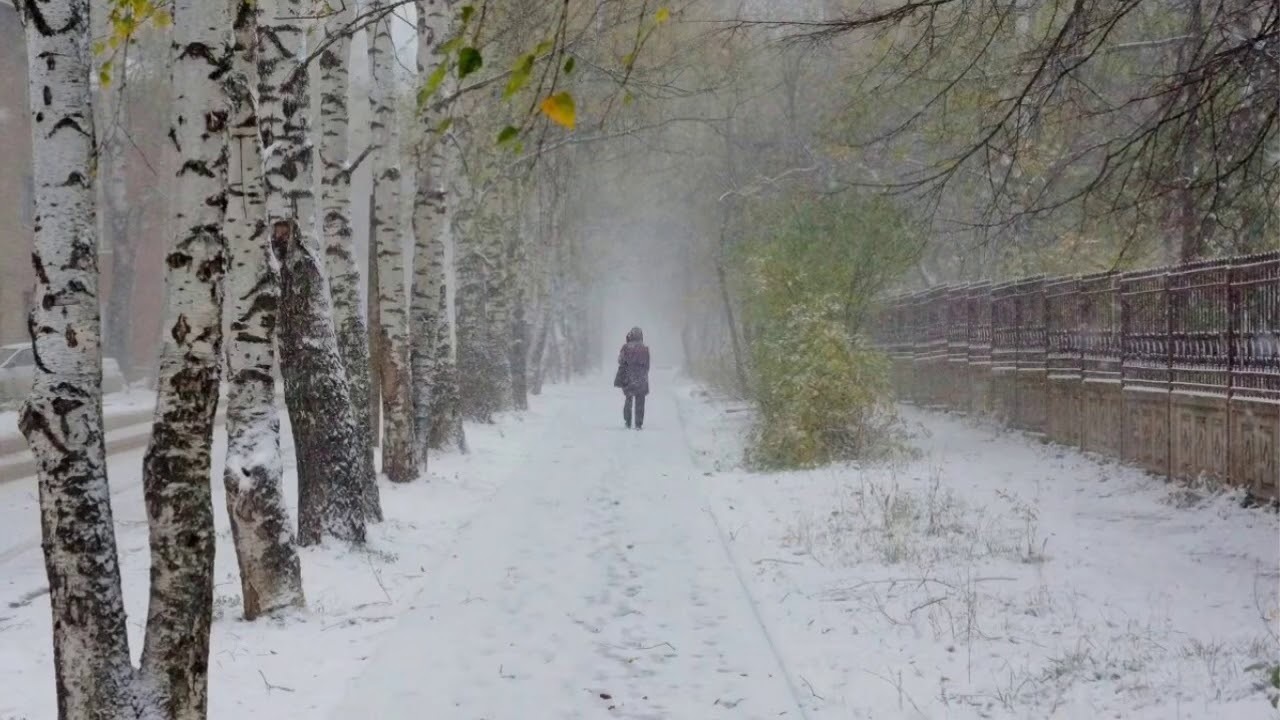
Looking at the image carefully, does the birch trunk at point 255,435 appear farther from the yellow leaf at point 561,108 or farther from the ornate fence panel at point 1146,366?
the ornate fence panel at point 1146,366

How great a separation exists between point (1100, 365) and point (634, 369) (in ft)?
33.4

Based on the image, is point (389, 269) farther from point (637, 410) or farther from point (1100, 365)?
point (637, 410)

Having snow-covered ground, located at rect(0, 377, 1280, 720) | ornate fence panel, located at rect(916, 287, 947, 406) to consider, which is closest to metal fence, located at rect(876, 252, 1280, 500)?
snow-covered ground, located at rect(0, 377, 1280, 720)

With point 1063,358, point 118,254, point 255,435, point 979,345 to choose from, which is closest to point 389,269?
point 255,435

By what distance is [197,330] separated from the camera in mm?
4914

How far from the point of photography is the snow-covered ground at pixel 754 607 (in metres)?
5.95

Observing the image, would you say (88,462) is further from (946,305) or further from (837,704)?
(946,305)

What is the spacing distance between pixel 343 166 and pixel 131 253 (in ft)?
85.8

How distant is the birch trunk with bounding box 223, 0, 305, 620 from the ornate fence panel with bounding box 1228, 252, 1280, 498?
8.41 meters

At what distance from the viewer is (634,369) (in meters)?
23.1

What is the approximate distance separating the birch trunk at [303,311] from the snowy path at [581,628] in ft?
3.92

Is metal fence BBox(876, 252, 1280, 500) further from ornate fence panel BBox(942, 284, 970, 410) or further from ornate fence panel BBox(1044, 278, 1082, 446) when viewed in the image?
ornate fence panel BBox(942, 284, 970, 410)

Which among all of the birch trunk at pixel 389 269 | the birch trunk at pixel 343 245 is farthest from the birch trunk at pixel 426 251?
the birch trunk at pixel 343 245

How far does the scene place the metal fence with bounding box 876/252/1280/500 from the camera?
418 inches
